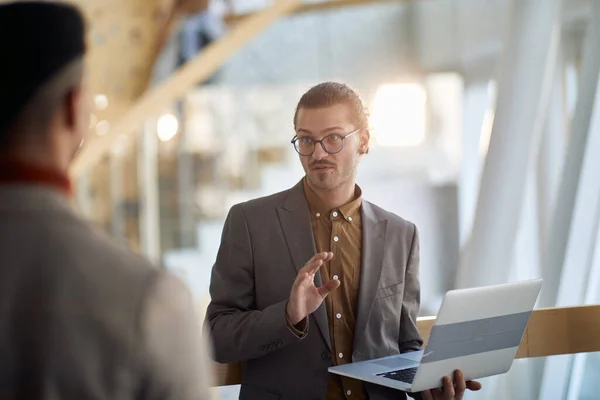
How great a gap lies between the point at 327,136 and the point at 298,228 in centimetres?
23

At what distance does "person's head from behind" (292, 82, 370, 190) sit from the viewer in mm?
1959

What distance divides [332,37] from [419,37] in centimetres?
59

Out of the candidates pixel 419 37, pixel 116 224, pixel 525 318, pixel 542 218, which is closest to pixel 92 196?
→ pixel 116 224

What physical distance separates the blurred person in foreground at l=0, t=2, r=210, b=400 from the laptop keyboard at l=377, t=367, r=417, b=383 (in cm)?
95

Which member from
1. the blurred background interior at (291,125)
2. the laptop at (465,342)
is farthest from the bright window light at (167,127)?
the laptop at (465,342)

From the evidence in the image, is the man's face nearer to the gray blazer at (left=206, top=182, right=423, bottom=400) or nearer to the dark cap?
the gray blazer at (left=206, top=182, right=423, bottom=400)

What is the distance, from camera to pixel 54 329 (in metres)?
0.77

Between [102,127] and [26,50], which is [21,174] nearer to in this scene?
[26,50]

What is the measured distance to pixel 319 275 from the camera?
194cm

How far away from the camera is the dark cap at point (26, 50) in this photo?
2.66 ft

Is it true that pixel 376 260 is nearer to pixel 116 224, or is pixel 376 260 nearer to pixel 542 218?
pixel 542 218

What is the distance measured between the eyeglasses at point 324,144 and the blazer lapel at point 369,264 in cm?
19

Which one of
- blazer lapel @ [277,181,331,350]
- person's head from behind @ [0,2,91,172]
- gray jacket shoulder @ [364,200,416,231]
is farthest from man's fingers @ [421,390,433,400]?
person's head from behind @ [0,2,91,172]

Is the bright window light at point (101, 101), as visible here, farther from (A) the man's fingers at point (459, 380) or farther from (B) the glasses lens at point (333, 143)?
(A) the man's fingers at point (459, 380)
